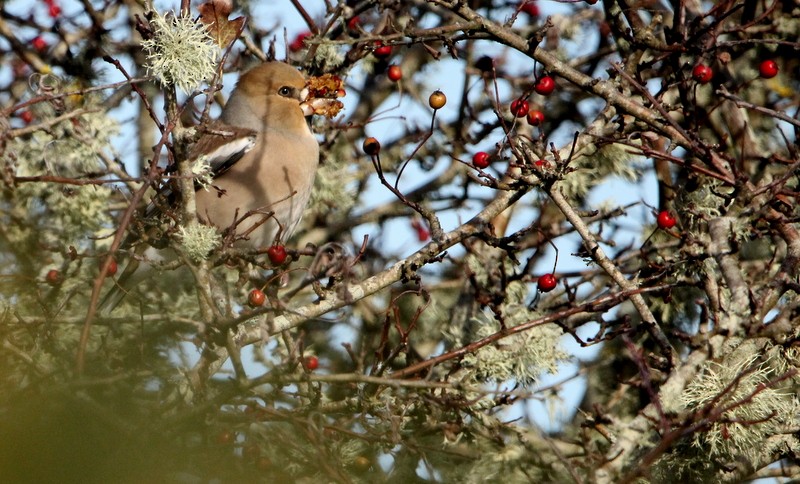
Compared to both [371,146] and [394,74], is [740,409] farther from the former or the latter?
[394,74]

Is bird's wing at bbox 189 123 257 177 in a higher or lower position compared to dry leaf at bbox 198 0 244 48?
higher

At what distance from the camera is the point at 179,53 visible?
4.07 meters

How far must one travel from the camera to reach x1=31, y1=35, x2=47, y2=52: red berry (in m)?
6.93

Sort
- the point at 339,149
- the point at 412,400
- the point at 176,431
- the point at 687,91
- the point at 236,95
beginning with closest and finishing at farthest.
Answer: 1. the point at 176,431
2. the point at 412,400
3. the point at 687,91
4. the point at 236,95
5. the point at 339,149

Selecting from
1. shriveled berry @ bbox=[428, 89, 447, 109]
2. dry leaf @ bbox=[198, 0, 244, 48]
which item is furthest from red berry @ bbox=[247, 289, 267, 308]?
shriveled berry @ bbox=[428, 89, 447, 109]

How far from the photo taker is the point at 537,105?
6770 millimetres

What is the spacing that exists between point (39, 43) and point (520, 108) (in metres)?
3.71

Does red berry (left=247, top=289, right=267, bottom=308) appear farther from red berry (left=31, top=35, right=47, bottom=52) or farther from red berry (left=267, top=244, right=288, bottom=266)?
red berry (left=31, top=35, right=47, bottom=52)

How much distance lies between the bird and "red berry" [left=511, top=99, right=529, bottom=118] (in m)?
1.48

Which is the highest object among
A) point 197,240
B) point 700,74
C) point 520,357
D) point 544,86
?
point 544,86

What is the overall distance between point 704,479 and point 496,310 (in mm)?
1193

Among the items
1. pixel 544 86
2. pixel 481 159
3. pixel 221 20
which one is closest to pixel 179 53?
pixel 221 20

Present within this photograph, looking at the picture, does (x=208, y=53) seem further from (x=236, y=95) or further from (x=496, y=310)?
(x=236, y=95)

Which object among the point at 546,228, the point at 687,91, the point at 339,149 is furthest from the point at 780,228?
the point at 339,149
